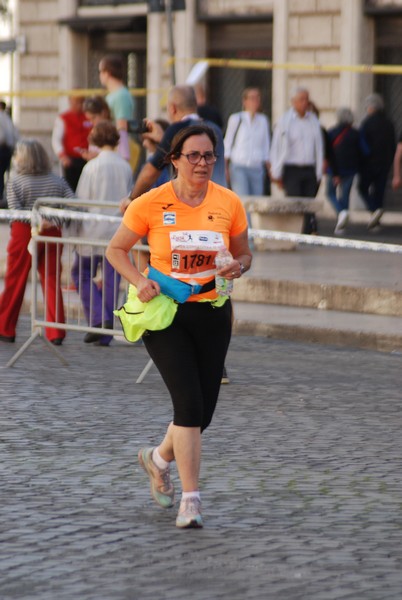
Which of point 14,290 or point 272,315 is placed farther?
point 272,315

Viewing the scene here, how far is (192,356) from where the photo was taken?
639 centimetres

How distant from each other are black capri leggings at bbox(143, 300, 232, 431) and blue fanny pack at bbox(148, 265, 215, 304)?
41 millimetres

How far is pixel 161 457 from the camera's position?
6570 millimetres

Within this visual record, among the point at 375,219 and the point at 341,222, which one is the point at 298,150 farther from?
the point at 375,219

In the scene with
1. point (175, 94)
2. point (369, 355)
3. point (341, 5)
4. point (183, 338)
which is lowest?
point (369, 355)

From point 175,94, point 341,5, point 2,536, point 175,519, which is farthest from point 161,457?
point 341,5

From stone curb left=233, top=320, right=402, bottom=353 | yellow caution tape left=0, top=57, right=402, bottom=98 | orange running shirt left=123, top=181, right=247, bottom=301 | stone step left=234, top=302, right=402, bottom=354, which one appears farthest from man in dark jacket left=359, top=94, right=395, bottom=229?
orange running shirt left=123, top=181, right=247, bottom=301

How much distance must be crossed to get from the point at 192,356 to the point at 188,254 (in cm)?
40

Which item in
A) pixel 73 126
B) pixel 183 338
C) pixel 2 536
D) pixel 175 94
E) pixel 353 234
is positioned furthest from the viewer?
pixel 353 234

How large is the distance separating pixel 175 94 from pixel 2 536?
16.0ft

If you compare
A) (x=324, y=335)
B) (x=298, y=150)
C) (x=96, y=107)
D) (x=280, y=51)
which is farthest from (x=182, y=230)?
(x=280, y=51)

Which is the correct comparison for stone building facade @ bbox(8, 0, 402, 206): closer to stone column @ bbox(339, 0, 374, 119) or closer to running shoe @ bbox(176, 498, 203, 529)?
stone column @ bbox(339, 0, 374, 119)

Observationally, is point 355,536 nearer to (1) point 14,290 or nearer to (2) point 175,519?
(2) point 175,519

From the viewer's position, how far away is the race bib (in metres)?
6.43
